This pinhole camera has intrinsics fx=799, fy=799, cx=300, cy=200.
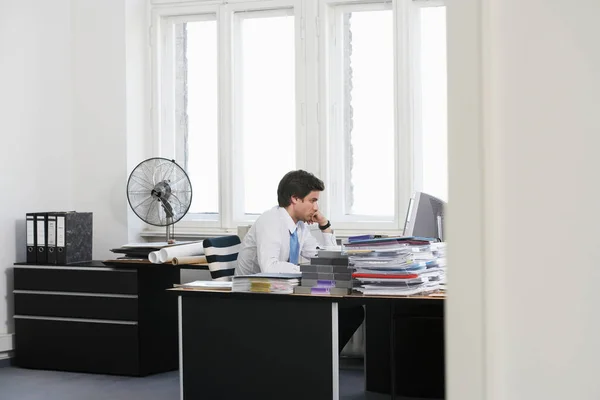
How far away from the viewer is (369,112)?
18.6 ft

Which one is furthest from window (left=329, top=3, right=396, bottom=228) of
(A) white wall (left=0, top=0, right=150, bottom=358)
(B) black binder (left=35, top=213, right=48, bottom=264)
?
(B) black binder (left=35, top=213, right=48, bottom=264)

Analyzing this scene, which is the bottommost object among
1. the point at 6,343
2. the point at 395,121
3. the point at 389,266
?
the point at 6,343

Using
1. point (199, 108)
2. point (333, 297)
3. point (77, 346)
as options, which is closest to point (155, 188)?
point (199, 108)

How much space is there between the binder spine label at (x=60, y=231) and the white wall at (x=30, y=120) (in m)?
0.39

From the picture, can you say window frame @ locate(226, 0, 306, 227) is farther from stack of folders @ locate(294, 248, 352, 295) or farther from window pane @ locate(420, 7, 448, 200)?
stack of folders @ locate(294, 248, 352, 295)

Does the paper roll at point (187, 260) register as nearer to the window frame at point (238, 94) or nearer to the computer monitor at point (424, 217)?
the window frame at point (238, 94)

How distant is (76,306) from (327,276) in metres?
2.45

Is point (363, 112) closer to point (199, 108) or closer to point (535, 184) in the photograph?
point (199, 108)

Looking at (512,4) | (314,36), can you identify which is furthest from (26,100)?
(512,4)

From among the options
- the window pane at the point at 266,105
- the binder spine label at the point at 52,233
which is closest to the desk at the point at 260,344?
the binder spine label at the point at 52,233

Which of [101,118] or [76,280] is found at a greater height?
[101,118]

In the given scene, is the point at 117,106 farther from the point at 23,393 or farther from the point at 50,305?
the point at 23,393

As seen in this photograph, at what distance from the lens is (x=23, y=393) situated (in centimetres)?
475

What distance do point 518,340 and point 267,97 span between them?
4879 millimetres
